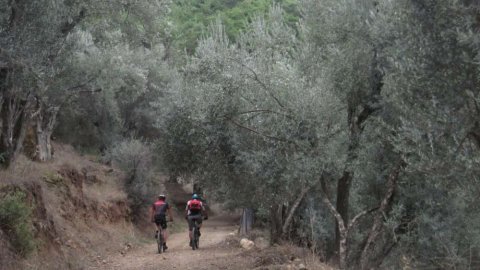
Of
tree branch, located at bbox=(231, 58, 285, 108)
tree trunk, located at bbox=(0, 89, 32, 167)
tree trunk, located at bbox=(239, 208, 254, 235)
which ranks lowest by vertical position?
tree trunk, located at bbox=(239, 208, 254, 235)

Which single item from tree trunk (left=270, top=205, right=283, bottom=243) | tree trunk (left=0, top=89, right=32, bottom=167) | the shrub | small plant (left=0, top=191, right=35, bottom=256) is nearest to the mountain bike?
tree trunk (left=270, top=205, right=283, bottom=243)

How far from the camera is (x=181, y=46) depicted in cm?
4675

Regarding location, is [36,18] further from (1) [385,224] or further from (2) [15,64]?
(1) [385,224]

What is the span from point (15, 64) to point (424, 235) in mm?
10149

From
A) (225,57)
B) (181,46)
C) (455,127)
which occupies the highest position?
(181,46)

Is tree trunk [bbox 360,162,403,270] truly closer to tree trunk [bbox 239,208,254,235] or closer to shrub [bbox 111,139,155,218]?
tree trunk [bbox 239,208,254,235]

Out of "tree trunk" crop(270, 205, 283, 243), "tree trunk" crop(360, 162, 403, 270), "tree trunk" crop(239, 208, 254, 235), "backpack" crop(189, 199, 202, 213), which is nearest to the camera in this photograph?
"tree trunk" crop(360, 162, 403, 270)

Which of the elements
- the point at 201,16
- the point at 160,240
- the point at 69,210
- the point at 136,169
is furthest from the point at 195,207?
the point at 201,16

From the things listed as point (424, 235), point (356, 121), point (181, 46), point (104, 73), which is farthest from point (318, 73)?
point (181, 46)

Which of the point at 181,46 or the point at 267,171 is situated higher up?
the point at 181,46

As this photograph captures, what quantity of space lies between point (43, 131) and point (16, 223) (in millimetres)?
12832

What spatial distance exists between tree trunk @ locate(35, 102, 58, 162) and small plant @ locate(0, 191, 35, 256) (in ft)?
Answer: 35.8

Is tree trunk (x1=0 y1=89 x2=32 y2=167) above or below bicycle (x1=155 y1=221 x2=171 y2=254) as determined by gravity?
above

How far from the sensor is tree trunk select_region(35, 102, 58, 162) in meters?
21.1
